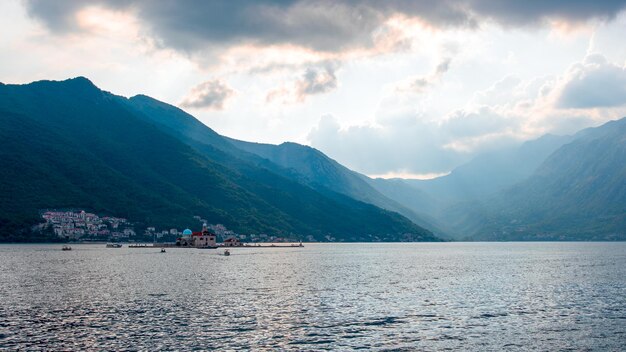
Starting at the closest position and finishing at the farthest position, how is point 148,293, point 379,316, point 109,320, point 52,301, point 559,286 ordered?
point 109,320
point 379,316
point 52,301
point 148,293
point 559,286

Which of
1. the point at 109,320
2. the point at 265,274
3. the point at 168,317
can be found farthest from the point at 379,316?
the point at 265,274

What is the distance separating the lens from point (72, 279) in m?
132

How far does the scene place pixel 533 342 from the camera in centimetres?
6438

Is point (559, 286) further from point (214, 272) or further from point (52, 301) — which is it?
point (52, 301)

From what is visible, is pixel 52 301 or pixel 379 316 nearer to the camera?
pixel 379 316

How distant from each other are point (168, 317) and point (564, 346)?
53.0 meters

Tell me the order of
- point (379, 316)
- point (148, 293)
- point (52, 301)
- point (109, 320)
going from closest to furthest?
1. point (109, 320)
2. point (379, 316)
3. point (52, 301)
4. point (148, 293)

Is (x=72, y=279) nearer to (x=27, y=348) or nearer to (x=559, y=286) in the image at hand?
(x=27, y=348)

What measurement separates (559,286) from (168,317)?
3697 inches

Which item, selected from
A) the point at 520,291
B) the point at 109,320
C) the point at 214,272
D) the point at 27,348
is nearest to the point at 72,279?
the point at 214,272

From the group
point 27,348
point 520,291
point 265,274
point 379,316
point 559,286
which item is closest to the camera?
point 27,348

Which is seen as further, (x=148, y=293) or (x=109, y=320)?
(x=148, y=293)

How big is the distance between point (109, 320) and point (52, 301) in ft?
78.2

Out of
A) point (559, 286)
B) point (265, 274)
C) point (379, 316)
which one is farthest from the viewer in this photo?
point (265, 274)
